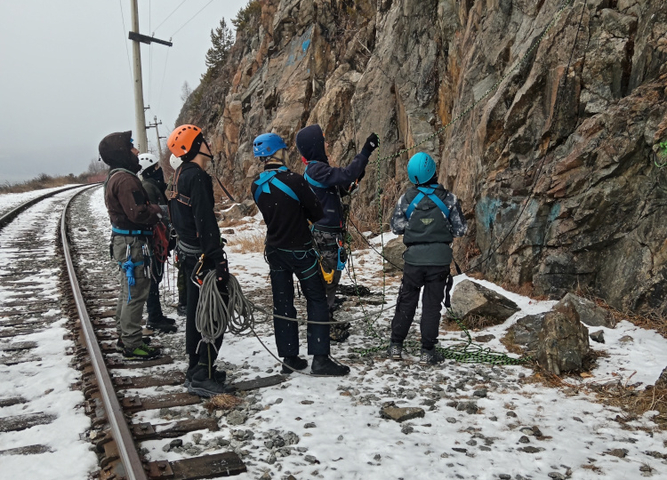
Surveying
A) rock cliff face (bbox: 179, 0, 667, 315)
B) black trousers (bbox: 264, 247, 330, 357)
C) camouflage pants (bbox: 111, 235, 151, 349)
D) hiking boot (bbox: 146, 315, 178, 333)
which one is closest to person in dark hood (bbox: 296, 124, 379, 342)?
black trousers (bbox: 264, 247, 330, 357)

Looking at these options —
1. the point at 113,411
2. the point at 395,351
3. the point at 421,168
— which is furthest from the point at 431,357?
the point at 113,411

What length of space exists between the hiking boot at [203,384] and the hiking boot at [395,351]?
67.7 inches

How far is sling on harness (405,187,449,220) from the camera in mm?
4652

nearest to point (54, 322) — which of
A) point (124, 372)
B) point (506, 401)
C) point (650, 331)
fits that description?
point (124, 372)

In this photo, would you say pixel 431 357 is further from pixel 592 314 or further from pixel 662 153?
pixel 662 153

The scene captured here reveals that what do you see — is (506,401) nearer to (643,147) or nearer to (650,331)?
(650,331)

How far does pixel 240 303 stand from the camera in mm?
4328

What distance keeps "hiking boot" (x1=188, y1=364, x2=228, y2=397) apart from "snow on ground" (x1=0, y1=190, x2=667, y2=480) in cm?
25

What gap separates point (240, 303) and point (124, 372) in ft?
4.49

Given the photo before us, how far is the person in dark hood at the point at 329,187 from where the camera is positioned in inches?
191

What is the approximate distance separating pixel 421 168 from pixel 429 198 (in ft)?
1.01

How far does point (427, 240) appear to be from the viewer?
183 inches

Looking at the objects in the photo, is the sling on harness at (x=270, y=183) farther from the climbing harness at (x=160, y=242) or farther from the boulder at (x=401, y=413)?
the boulder at (x=401, y=413)

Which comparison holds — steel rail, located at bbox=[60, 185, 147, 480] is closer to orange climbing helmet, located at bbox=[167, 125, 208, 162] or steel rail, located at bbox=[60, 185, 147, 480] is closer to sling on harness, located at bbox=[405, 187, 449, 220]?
orange climbing helmet, located at bbox=[167, 125, 208, 162]
